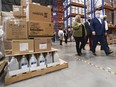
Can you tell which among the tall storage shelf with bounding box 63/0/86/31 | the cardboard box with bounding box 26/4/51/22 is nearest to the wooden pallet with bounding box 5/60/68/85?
the cardboard box with bounding box 26/4/51/22

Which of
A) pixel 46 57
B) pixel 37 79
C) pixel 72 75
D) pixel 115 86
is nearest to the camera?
pixel 115 86

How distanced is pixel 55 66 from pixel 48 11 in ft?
3.94

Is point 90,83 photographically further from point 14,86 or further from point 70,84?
point 14,86

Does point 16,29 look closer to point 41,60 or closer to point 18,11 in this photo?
point 41,60

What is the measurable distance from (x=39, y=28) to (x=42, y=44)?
339 mm

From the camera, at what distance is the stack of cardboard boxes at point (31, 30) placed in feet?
10.2

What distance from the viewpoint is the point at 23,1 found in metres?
4.29

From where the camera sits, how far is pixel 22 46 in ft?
10.3

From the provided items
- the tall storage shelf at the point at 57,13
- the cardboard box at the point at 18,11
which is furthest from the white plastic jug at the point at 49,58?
the tall storage shelf at the point at 57,13

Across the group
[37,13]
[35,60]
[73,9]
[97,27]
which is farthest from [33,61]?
[73,9]

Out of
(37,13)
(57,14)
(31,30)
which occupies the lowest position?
(31,30)

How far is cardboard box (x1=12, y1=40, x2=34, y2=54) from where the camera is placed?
120 inches

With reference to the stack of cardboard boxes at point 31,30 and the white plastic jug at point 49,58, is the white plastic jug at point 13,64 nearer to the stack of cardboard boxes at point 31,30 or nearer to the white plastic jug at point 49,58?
the stack of cardboard boxes at point 31,30

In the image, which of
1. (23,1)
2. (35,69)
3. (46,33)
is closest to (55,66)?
(35,69)
